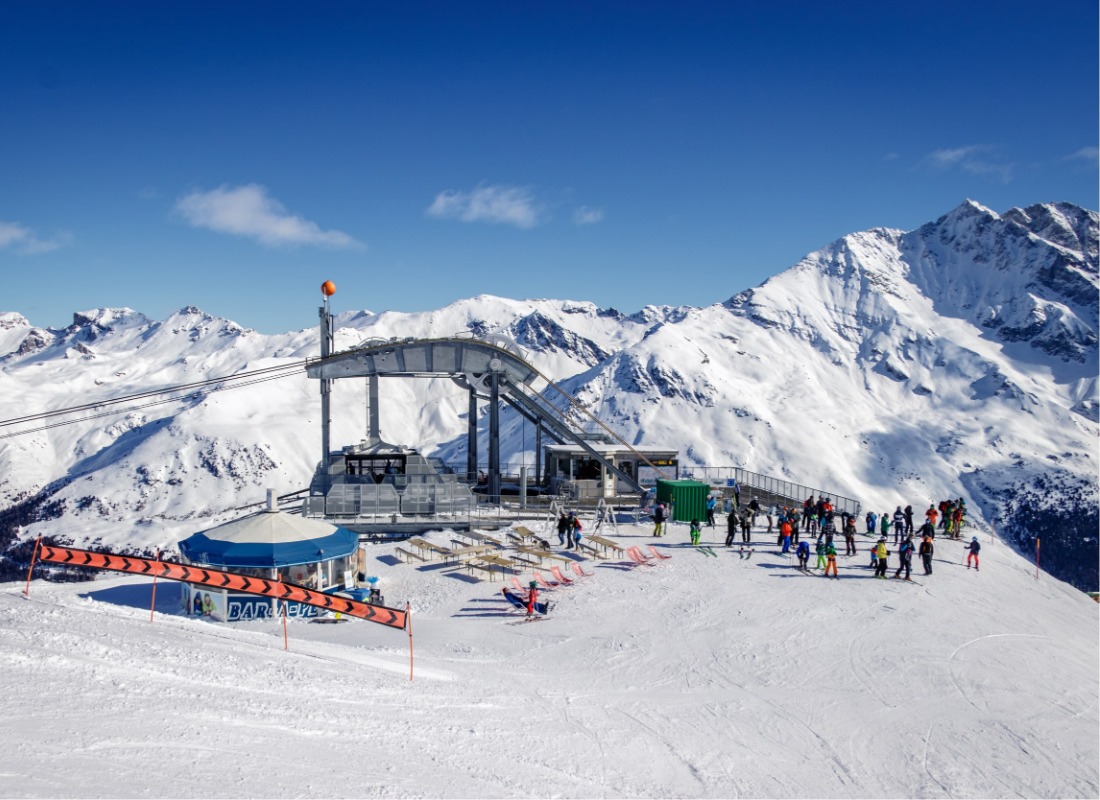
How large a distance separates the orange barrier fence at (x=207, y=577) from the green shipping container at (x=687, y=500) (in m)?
19.7

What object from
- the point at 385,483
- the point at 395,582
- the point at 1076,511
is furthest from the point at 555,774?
the point at 1076,511

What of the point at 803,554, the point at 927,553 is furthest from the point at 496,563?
the point at 927,553

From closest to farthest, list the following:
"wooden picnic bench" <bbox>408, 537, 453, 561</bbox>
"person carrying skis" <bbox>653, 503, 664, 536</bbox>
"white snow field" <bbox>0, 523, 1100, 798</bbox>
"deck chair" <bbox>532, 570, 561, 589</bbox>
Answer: "white snow field" <bbox>0, 523, 1100, 798</bbox>, "deck chair" <bbox>532, 570, 561, 589</bbox>, "wooden picnic bench" <bbox>408, 537, 453, 561</bbox>, "person carrying skis" <bbox>653, 503, 664, 536</bbox>

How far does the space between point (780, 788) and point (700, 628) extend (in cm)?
893

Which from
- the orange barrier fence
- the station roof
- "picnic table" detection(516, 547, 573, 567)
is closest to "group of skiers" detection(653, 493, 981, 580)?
"picnic table" detection(516, 547, 573, 567)

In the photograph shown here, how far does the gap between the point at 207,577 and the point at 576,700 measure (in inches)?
370

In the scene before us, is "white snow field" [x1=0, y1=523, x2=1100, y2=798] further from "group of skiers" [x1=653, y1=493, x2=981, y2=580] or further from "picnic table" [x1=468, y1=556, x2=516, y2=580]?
"picnic table" [x1=468, y1=556, x2=516, y2=580]

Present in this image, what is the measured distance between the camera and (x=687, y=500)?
116 ft

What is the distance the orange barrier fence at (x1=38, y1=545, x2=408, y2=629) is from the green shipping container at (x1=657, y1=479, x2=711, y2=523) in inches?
→ 775

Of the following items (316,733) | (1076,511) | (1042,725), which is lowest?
(1076,511)

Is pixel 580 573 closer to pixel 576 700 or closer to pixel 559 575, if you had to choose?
pixel 559 575

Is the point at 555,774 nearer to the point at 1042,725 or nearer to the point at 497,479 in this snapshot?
the point at 1042,725

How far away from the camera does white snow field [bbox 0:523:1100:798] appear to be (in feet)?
32.4

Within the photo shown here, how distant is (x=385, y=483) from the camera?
36.7 metres
